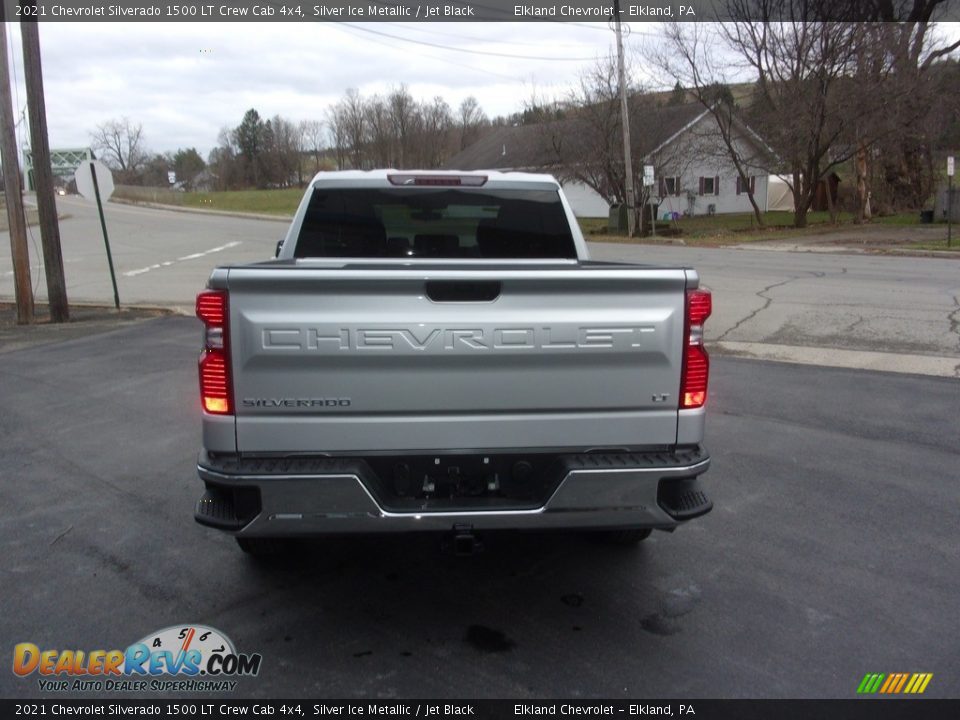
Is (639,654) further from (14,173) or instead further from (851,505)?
(14,173)

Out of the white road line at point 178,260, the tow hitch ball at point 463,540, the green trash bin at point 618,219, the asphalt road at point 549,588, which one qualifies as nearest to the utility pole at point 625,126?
the green trash bin at point 618,219

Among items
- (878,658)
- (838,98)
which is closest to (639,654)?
(878,658)

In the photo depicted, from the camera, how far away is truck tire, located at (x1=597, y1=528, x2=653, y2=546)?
441 centimetres

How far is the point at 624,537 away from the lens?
4.47 meters

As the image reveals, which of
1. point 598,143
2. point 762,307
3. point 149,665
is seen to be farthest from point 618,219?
point 149,665

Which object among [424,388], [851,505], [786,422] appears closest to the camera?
[424,388]

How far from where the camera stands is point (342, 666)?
331 cm

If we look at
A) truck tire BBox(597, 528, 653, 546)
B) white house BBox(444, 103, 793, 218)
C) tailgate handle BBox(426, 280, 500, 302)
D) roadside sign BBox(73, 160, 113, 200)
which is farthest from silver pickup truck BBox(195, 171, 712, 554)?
white house BBox(444, 103, 793, 218)

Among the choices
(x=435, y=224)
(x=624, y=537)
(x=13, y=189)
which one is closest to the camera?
(x=624, y=537)

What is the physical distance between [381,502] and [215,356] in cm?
89

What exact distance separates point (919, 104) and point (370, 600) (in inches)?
1341

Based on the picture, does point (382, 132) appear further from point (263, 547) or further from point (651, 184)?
point (263, 547)
